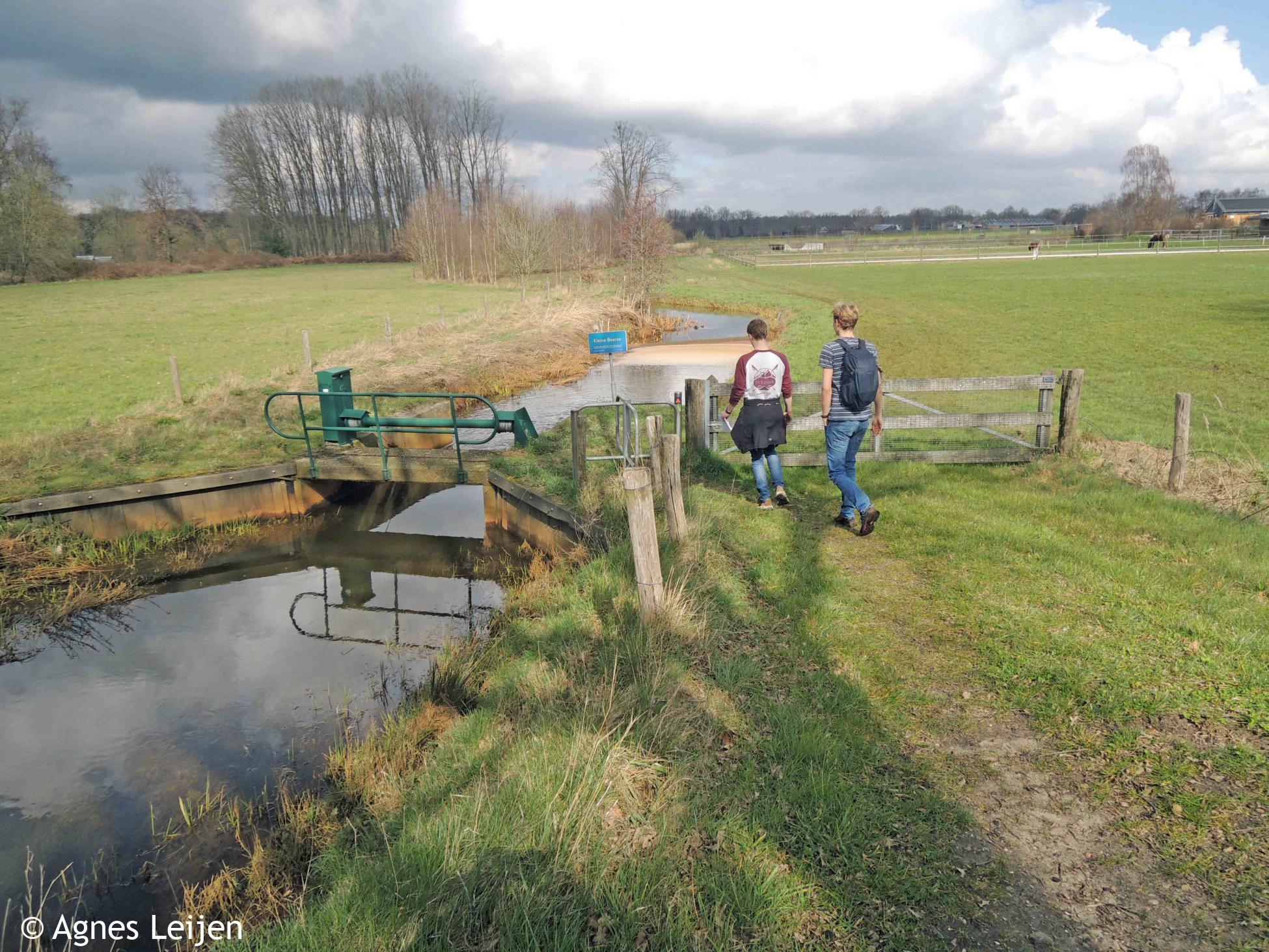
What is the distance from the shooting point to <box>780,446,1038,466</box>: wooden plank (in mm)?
9344

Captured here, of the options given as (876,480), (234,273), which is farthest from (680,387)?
(234,273)

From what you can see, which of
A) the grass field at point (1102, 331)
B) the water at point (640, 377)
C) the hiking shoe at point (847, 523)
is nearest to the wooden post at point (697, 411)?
the hiking shoe at point (847, 523)

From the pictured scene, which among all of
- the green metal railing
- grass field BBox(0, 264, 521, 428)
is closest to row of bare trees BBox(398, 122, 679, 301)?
grass field BBox(0, 264, 521, 428)

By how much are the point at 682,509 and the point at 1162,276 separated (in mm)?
43609

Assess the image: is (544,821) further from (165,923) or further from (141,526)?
(141,526)

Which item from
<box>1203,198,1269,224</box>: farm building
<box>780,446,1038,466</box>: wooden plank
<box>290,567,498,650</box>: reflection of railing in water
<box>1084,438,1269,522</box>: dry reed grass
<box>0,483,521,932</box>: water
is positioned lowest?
<box>290,567,498,650</box>: reflection of railing in water

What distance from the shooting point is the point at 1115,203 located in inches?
4754

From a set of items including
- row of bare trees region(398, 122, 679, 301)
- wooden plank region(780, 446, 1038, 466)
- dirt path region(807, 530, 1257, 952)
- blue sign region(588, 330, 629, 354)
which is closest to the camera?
dirt path region(807, 530, 1257, 952)

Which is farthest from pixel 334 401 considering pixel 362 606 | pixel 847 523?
pixel 847 523

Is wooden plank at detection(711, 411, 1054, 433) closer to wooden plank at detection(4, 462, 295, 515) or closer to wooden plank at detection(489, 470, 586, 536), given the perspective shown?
wooden plank at detection(489, 470, 586, 536)

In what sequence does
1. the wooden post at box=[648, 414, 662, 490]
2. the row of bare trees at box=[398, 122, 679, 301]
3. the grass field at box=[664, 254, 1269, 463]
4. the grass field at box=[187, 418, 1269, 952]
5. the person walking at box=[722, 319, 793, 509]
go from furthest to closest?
1. the row of bare trees at box=[398, 122, 679, 301]
2. the grass field at box=[664, 254, 1269, 463]
3. the person walking at box=[722, 319, 793, 509]
4. the wooden post at box=[648, 414, 662, 490]
5. the grass field at box=[187, 418, 1269, 952]

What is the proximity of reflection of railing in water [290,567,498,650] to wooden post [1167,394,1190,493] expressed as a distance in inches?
299

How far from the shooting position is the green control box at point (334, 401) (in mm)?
12117

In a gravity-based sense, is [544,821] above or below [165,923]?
above
